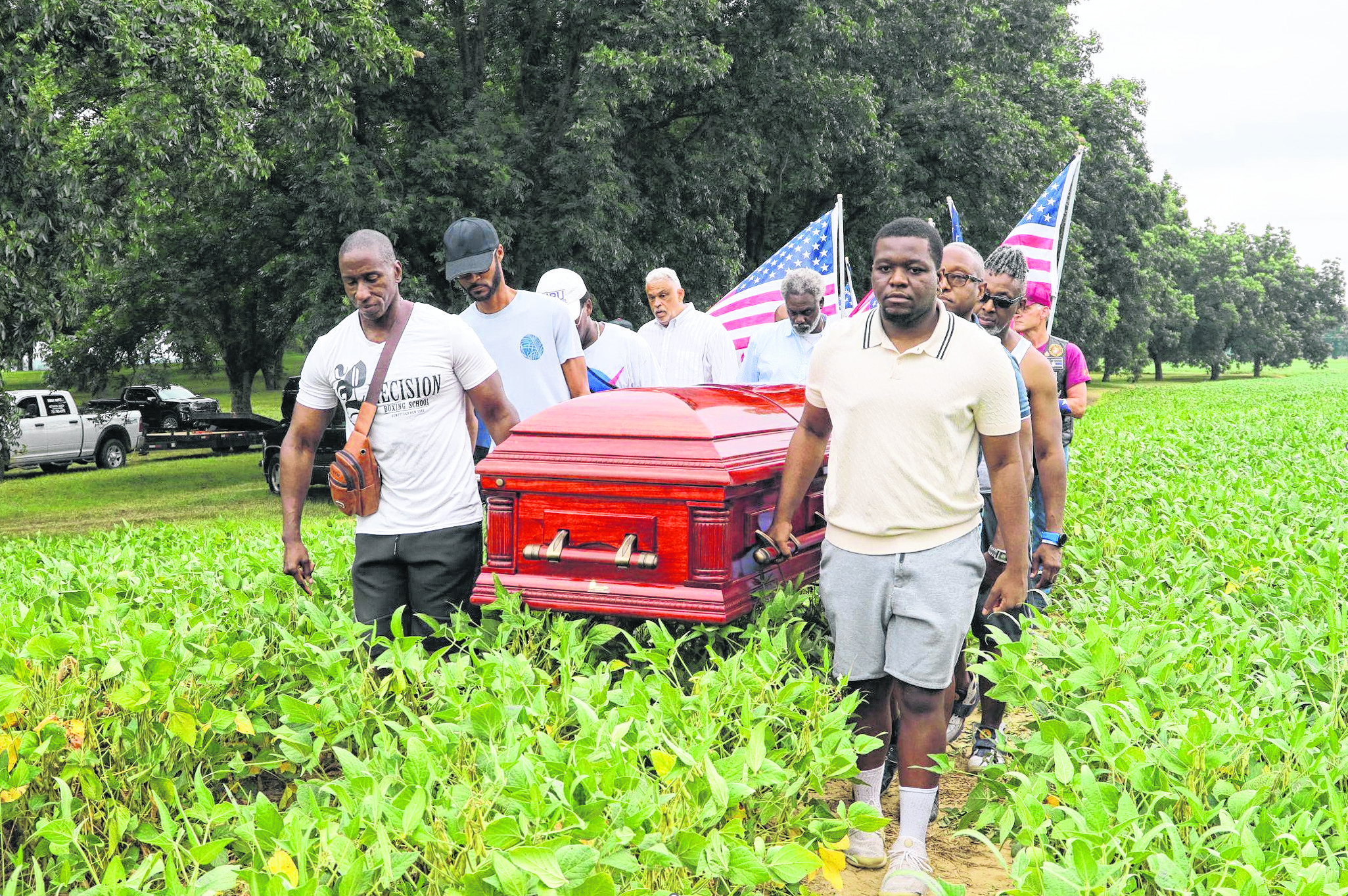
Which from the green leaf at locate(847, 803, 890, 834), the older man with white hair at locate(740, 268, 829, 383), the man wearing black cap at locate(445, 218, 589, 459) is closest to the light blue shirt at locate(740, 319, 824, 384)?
the older man with white hair at locate(740, 268, 829, 383)

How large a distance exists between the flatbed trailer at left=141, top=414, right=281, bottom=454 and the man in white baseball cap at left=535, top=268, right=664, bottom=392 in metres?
19.9

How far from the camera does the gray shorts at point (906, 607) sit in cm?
324

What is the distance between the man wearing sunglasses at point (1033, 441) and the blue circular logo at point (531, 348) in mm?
1690

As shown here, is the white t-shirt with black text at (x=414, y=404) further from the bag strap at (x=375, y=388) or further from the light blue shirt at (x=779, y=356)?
the light blue shirt at (x=779, y=356)

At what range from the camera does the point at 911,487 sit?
3.22 metres

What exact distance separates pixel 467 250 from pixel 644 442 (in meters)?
1.22

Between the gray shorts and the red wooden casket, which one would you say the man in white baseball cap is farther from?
the gray shorts

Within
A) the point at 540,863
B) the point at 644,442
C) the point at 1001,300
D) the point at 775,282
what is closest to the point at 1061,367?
the point at 1001,300

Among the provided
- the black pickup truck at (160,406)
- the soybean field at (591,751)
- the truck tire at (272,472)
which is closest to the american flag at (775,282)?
the soybean field at (591,751)

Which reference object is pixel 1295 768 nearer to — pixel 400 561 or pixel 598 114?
pixel 400 561

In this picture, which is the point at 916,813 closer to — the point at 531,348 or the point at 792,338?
the point at 531,348

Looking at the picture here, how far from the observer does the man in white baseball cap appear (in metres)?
5.76

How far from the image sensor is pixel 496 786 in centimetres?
241

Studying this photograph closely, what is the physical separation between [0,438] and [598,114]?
8458mm
